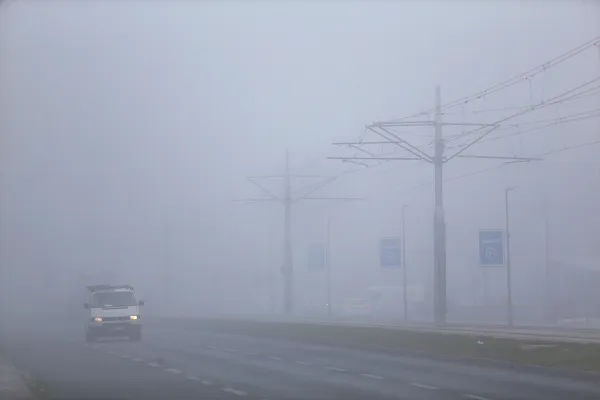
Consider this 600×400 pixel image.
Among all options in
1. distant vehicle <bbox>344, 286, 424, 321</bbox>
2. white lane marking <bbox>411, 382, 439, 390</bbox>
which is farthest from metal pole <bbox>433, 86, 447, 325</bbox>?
distant vehicle <bbox>344, 286, 424, 321</bbox>

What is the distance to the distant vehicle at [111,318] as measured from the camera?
44.1 m

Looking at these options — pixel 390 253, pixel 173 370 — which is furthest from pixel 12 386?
pixel 390 253

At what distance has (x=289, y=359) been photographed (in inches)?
1187

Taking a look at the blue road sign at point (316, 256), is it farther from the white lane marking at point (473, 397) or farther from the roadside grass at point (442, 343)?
the white lane marking at point (473, 397)

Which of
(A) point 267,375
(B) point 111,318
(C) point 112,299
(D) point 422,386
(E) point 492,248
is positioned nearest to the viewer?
(D) point 422,386

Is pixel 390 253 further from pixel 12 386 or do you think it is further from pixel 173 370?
pixel 12 386

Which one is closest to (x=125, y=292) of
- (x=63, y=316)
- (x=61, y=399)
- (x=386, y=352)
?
(x=386, y=352)

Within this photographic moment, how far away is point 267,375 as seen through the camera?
2405cm

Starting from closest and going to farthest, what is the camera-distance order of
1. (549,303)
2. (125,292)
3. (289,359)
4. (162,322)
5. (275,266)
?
(289,359)
(125,292)
(162,322)
(549,303)
(275,266)

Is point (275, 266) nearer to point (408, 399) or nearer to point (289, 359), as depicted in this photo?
point (289, 359)

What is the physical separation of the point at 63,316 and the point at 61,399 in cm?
4853

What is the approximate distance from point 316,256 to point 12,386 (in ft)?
115

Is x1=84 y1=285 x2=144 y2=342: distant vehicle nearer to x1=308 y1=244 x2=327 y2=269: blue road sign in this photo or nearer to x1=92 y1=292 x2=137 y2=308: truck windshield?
x1=92 y1=292 x2=137 y2=308: truck windshield

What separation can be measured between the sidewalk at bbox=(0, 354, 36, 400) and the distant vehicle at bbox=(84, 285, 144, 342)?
53.6 ft
